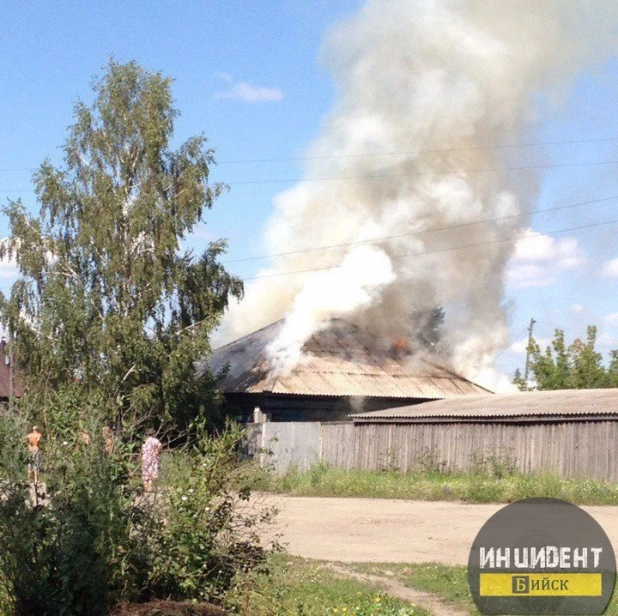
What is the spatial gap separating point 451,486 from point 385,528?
7.79 meters

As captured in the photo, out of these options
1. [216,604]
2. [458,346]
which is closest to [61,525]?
[216,604]

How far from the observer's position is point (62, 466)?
805cm

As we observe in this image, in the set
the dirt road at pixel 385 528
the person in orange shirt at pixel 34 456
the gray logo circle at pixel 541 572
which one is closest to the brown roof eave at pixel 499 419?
the dirt road at pixel 385 528

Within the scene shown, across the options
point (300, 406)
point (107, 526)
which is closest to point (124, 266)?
point (300, 406)

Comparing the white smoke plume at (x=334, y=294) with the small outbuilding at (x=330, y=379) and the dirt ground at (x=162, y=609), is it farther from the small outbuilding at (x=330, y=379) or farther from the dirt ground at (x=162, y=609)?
the dirt ground at (x=162, y=609)

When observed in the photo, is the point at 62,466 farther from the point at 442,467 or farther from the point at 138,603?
the point at 442,467

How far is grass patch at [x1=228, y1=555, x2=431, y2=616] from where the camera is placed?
26.9ft

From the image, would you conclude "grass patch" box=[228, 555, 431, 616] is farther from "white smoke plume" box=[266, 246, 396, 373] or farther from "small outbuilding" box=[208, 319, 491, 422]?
"white smoke plume" box=[266, 246, 396, 373]

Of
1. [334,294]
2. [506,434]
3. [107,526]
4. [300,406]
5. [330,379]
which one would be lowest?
[107,526]

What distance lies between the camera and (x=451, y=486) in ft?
77.7

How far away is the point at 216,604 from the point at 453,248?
2875 cm

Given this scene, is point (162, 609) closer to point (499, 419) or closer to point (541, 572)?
point (541, 572)

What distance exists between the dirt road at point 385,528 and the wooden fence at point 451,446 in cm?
319

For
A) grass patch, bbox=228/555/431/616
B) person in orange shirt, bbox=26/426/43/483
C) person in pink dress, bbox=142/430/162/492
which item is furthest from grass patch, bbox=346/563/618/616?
person in orange shirt, bbox=26/426/43/483
